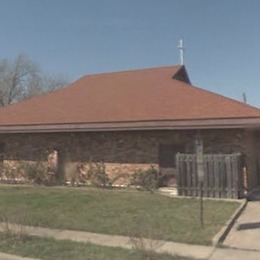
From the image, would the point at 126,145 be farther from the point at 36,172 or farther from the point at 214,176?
the point at 214,176

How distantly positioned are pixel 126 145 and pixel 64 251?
1001 centimetres

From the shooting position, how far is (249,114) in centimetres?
1556

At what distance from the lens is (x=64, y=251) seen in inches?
328

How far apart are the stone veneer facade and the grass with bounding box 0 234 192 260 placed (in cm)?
895

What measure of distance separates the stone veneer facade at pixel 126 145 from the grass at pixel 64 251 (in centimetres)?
895

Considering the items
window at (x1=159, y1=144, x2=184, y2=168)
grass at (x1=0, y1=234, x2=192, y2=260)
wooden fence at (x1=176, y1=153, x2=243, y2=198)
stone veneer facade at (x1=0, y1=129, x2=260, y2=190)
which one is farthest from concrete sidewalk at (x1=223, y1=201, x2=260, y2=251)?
window at (x1=159, y1=144, x2=184, y2=168)

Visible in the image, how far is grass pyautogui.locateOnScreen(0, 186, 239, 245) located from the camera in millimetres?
9695

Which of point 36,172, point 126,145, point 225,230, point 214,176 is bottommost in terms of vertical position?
point 225,230

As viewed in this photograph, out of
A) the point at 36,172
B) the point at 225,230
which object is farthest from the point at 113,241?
the point at 36,172

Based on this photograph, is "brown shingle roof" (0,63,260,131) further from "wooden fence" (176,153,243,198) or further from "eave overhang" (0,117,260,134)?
"wooden fence" (176,153,243,198)

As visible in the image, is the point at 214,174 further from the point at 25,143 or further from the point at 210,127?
the point at 25,143

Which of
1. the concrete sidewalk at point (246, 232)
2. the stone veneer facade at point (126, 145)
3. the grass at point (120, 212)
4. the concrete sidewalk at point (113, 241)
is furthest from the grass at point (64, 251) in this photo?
the stone veneer facade at point (126, 145)

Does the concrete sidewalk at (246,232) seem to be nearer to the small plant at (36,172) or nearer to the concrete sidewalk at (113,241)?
the concrete sidewalk at (113,241)

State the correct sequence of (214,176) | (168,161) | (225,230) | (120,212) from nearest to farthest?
1. (225,230)
2. (120,212)
3. (214,176)
4. (168,161)
